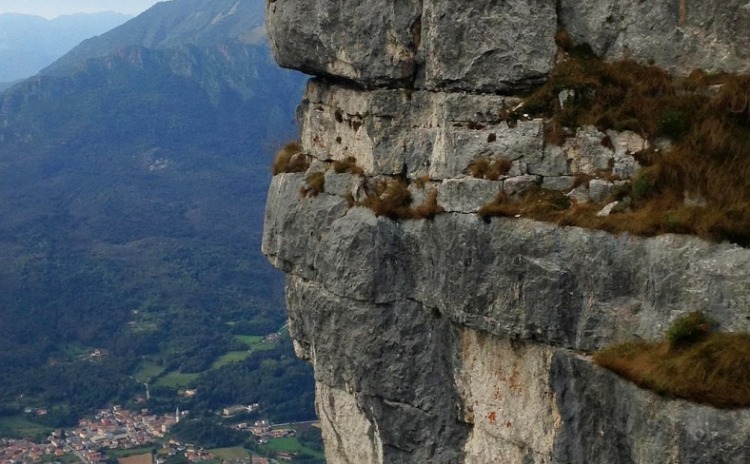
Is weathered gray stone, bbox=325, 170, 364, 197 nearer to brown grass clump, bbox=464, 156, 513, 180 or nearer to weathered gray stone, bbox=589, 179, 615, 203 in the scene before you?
brown grass clump, bbox=464, 156, 513, 180

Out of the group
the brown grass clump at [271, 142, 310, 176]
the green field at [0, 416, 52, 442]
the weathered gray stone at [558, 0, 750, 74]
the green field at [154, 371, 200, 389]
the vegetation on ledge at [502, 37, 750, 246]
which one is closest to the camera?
the vegetation on ledge at [502, 37, 750, 246]

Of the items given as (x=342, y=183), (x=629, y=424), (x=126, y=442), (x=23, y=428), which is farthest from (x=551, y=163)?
(x=23, y=428)

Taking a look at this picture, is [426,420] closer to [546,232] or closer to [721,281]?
[546,232]

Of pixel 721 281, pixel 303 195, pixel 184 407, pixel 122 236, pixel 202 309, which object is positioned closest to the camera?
pixel 721 281

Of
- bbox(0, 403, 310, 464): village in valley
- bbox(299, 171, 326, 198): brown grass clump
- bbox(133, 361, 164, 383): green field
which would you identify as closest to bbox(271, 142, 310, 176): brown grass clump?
bbox(299, 171, 326, 198): brown grass clump

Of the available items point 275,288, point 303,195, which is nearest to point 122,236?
point 275,288

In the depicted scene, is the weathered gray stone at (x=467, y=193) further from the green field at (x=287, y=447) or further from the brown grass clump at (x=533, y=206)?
the green field at (x=287, y=447)

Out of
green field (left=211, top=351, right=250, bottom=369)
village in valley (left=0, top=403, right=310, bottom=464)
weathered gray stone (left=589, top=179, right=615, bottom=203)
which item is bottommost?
green field (left=211, top=351, right=250, bottom=369)
